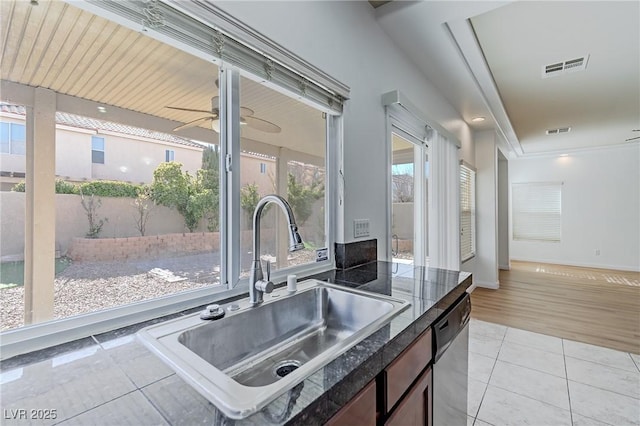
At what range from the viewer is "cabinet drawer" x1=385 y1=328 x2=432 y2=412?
0.79 meters

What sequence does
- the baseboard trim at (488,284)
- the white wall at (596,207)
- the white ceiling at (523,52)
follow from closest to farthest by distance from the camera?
the white ceiling at (523,52) → the baseboard trim at (488,284) → the white wall at (596,207)

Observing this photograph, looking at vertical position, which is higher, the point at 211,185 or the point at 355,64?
the point at 355,64

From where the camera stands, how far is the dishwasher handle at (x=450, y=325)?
1.08 metres

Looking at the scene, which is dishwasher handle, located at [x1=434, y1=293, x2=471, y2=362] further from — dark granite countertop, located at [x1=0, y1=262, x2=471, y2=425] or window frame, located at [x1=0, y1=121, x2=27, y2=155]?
window frame, located at [x1=0, y1=121, x2=27, y2=155]

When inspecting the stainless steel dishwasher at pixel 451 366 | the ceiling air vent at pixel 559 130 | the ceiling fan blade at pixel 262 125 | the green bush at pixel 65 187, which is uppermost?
the ceiling air vent at pixel 559 130

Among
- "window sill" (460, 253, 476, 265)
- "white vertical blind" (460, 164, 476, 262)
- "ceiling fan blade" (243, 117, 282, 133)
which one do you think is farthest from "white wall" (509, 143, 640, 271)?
"ceiling fan blade" (243, 117, 282, 133)

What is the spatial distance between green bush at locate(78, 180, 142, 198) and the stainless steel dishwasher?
1200 millimetres

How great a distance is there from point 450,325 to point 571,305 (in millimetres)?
3854

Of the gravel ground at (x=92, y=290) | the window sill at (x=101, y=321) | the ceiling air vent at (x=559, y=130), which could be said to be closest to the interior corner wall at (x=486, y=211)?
the ceiling air vent at (x=559, y=130)

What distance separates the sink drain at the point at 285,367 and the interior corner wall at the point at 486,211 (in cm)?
445

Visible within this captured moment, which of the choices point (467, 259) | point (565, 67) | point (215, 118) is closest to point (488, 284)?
point (467, 259)

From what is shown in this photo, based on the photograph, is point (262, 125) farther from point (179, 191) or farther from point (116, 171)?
point (116, 171)

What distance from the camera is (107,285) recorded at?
35.4 inches

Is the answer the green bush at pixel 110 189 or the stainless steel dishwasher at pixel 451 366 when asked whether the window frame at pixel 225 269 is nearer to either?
the green bush at pixel 110 189
